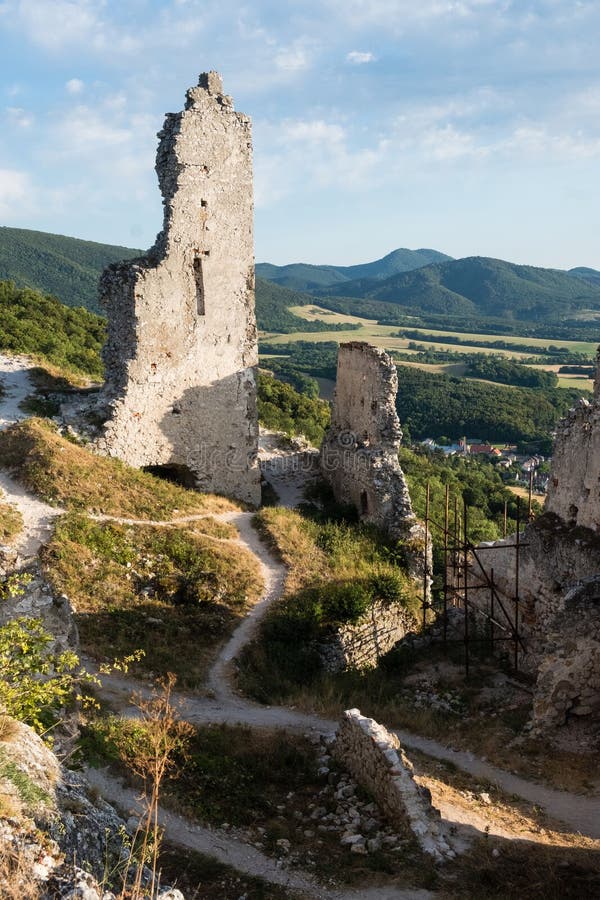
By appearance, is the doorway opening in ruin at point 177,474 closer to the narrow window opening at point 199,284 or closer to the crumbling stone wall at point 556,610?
the narrow window opening at point 199,284

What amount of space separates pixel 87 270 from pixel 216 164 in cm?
4962

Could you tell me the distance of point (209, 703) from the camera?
10922 millimetres

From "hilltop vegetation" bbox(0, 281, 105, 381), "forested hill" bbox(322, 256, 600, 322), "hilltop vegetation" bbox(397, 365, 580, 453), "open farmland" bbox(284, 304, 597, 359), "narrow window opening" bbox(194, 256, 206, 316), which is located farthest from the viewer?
"forested hill" bbox(322, 256, 600, 322)

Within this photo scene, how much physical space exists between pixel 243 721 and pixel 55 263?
5794 cm

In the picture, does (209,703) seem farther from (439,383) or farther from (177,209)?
(439,383)

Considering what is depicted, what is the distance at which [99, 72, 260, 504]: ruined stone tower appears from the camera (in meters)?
16.4

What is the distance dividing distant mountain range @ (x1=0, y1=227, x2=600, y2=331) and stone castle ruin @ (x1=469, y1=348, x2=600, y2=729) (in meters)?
53.4

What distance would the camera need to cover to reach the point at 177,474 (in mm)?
17922

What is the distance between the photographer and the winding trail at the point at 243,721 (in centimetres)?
721

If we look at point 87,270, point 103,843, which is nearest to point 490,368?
point 87,270

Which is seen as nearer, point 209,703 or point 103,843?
point 103,843

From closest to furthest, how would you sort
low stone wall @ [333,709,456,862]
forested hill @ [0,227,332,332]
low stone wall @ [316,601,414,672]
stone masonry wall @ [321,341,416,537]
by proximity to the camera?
1. low stone wall @ [333,709,456,862]
2. low stone wall @ [316,601,414,672]
3. stone masonry wall @ [321,341,416,537]
4. forested hill @ [0,227,332,332]

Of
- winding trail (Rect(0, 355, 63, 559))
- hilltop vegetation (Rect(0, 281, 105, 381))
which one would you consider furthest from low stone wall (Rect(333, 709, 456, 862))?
hilltop vegetation (Rect(0, 281, 105, 381))

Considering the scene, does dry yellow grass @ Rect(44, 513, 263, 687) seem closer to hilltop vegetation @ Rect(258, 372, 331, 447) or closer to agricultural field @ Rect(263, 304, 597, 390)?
hilltop vegetation @ Rect(258, 372, 331, 447)
